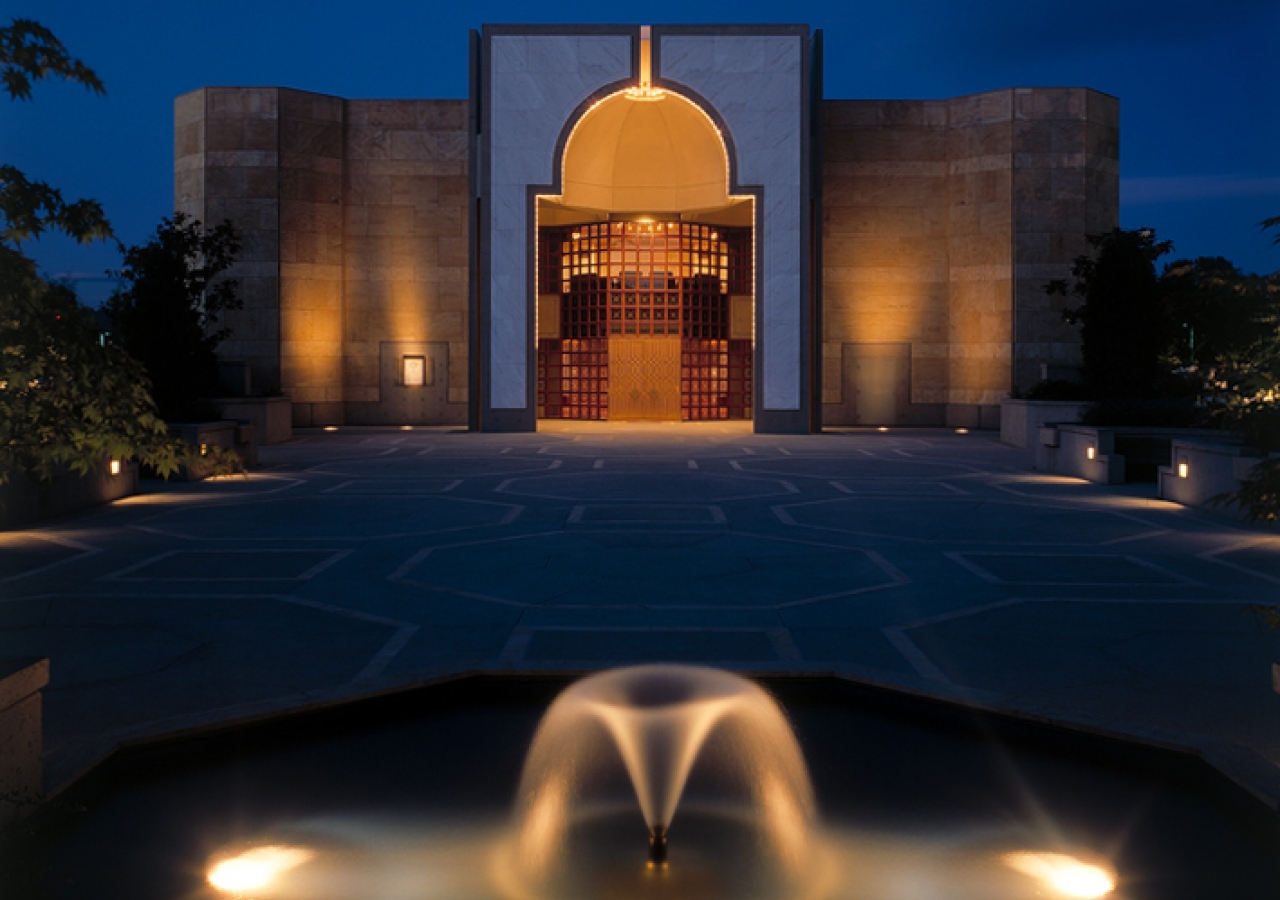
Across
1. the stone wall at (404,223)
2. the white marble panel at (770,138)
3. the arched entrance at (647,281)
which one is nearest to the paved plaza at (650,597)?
the white marble panel at (770,138)

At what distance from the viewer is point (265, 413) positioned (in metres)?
28.8

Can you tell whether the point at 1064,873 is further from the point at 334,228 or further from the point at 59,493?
the point at 334,228

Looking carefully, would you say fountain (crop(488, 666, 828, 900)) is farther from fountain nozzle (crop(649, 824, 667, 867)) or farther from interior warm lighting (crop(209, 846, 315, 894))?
interior warm lighting (crop(209, 846, 315, 894))

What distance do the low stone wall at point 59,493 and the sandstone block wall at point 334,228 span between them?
17.6 metres

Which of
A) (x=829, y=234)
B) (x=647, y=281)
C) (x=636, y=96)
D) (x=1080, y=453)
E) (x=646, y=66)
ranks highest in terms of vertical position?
(x=646, y=66)

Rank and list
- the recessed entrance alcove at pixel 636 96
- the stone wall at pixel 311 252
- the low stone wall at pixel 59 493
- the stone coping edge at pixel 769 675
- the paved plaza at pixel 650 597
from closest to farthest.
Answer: the stone coping edge at pixel 769 675
the paved plaza at pixel 650 597
the low stone wall at pixel 59 493
the recessed entrance alcove at pixel 636 96
the stone wall at pixel 311 252

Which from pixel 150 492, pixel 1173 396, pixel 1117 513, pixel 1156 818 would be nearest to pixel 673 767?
pixel 1156 818

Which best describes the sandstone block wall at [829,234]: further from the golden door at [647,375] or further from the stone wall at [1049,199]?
the golden door at [647,375]

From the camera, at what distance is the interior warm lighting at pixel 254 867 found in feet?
14.3

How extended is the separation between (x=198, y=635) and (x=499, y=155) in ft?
85.3

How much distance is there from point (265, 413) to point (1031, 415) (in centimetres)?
1946

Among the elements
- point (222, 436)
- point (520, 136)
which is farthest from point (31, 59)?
point (520, 136)

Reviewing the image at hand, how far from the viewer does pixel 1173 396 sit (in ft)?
84.3

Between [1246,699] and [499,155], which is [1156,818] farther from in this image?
[499,155]
